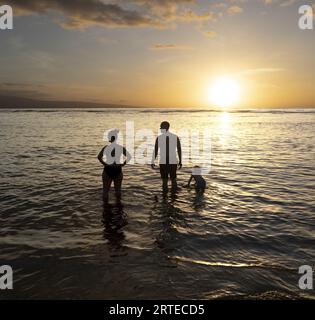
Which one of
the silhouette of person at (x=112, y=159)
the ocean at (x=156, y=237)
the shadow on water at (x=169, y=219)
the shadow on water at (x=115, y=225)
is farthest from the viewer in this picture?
the silhouette of person at (x=112, y=159)

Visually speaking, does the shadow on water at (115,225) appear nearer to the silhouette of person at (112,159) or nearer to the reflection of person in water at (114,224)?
the reflection of person in water at (114,224)

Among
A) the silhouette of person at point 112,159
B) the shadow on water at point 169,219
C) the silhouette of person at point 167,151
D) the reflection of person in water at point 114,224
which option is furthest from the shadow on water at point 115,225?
the silhouette of person at point 167,151

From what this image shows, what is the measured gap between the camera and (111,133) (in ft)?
35.2

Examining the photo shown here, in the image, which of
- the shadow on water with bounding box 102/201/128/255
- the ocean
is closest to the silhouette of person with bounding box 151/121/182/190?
the ocean

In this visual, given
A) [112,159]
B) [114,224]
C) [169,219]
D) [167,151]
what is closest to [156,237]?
[169,219]

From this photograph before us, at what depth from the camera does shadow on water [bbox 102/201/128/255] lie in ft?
25.6

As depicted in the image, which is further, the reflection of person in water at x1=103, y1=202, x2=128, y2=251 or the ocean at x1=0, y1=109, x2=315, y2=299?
the reflection of person in water at x1=103, y1=202, x2=128, y2=251

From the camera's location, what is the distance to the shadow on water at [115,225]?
7793 mm

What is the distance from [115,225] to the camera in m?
9.08

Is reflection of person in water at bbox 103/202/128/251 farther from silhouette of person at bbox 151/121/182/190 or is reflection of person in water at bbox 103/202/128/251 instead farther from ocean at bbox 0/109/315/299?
silhouette of person at bbox 151/121/182/190

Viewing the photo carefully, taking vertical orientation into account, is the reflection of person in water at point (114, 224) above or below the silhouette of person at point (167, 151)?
below

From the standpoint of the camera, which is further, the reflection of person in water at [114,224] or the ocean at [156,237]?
the reflection of person in water at [114,224]

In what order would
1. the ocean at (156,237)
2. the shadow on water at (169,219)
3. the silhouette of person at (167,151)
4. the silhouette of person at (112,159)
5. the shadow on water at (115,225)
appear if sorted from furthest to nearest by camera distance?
the silhouette of person at (167,151) < the silhouette of person at (112,159) < the shadow on water at (169,219) < the shadow on water at (115,225) < the ocean at (156,237)
